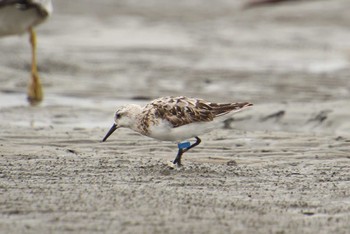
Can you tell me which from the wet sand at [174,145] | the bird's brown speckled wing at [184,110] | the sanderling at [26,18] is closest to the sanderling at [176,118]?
the bird's brown speckled wing at [184,110]

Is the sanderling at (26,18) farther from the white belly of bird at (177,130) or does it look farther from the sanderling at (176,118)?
the white belly of bird at (177,130)

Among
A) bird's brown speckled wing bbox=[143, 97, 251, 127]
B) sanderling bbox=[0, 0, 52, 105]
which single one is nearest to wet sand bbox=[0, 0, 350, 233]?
sanderling bbox=[0, 0, 52, 105]

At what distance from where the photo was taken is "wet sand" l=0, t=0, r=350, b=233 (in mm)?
6617

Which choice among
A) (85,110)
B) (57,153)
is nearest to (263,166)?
(57,153)

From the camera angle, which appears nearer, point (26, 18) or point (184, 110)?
point (184, 110)

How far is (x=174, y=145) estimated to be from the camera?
9352 millimetres

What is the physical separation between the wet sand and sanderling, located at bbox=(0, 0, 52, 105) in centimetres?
21

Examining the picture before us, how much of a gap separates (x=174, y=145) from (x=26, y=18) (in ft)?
13.4

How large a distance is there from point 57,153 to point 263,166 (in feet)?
6.01

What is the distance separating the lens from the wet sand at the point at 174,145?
6.62 metres

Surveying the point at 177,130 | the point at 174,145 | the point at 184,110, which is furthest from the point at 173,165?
the point at 174,145

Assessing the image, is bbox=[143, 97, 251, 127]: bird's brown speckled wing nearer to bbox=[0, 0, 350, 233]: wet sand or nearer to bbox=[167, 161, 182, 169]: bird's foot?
bbox=[167, 161, 182, 169]: bird's foot

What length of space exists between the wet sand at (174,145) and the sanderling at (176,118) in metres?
0.29

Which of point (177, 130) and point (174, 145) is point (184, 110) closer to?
point (177, 130)
